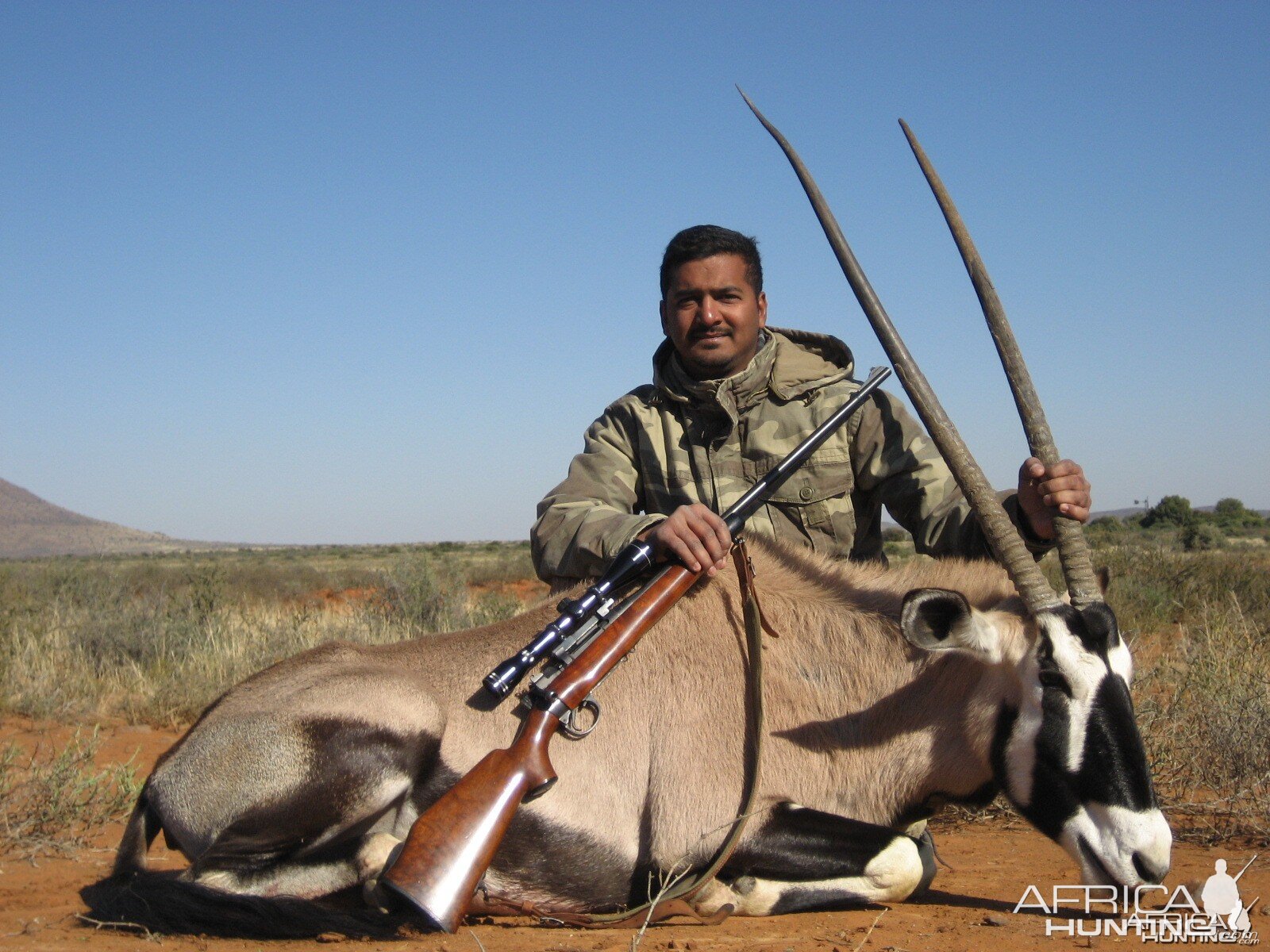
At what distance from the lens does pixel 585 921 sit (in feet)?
12.5

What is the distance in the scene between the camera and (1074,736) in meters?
3.36

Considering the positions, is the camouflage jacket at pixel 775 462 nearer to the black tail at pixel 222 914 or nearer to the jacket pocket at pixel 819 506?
the jacket pocket at pixel 819 506

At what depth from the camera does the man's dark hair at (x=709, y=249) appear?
5.31 m

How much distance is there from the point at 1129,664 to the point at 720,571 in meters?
1.56

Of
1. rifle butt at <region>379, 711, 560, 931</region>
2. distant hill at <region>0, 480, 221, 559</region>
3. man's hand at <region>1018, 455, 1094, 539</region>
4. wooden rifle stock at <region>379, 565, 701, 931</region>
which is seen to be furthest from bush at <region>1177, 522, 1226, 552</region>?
distant hill at <region>0, 480, 221, 559</region>

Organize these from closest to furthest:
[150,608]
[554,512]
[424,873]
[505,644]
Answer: [424,873] → [505,644] → [554,512] → [150,608]

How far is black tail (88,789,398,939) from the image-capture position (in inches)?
137

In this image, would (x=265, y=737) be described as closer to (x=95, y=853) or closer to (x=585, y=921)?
(x=585, y=921)

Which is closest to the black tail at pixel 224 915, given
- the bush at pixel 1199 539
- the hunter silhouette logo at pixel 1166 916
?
the hunter silhouette logo at pixel 1166 916

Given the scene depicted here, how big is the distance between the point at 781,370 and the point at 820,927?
8.85ft

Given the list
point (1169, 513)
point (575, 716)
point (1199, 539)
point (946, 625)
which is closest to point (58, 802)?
point (575, 716)

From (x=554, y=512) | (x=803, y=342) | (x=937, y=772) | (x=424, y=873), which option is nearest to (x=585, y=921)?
(x=424, y=873)

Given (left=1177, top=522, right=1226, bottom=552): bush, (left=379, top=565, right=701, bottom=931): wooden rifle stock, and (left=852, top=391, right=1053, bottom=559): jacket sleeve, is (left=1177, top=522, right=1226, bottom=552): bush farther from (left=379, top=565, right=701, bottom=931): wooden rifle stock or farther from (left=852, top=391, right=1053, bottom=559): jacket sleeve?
(left=379, top=565, right=701, bottom=931): wooden rifle stock

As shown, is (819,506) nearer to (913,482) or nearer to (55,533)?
(913,482)
